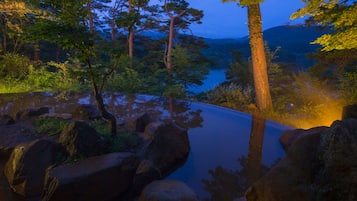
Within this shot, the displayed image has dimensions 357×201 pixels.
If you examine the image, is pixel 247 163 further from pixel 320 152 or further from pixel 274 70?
pixel 274 70

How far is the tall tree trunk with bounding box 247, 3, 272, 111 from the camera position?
343 inches

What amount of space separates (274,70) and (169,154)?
10.5 metres

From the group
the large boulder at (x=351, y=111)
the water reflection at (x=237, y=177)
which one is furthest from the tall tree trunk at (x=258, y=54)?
the water reflection at (x=237, y=177)

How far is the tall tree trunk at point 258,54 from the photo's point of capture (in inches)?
343

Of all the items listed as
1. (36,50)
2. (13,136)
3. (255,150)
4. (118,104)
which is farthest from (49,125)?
(36,50)

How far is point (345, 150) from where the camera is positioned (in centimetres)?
188

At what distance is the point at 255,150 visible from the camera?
14.9 feet

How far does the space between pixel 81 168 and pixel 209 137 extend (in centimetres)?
280

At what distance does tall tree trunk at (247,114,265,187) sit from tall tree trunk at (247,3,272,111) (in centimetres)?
326

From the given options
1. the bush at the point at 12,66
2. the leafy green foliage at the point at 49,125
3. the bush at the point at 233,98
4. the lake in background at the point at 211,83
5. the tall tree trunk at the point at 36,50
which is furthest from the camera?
the lake in background at the point at 211,83

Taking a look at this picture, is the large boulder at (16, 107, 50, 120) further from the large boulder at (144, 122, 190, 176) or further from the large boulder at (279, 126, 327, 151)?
the large boulder at (279, 126, 327, 151)

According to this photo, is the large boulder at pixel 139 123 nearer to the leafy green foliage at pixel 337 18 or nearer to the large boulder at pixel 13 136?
the large boulder at pixel 13 136

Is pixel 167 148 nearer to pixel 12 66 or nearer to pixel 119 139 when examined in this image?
pixel 119 139

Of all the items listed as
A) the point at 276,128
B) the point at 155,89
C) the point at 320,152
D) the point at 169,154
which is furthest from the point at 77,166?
the point at 155,89
